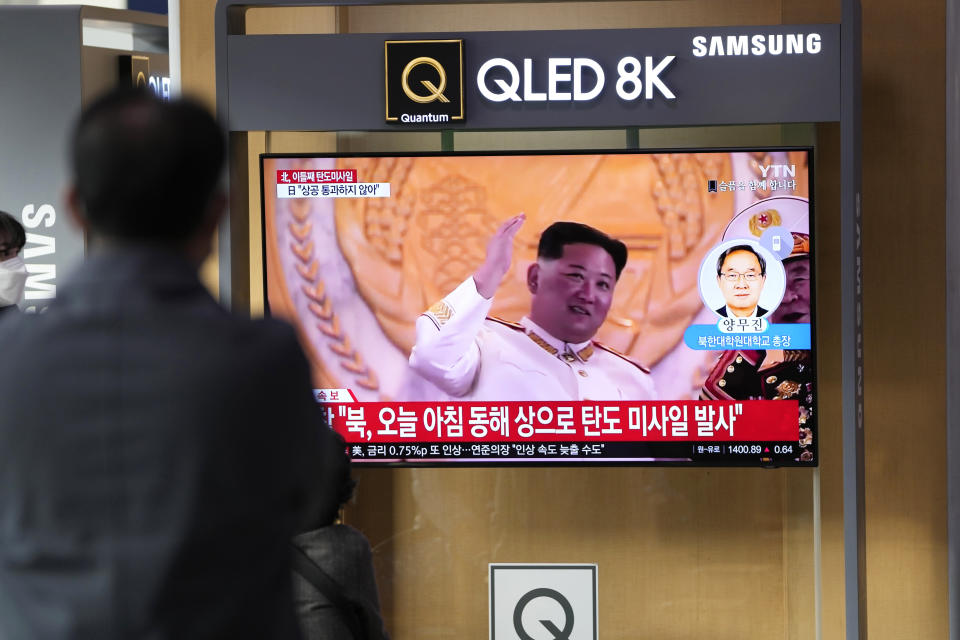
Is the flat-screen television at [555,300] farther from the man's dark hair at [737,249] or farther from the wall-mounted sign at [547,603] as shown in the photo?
the wall-mounted sign at [547,603]

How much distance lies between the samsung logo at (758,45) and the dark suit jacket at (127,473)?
3.17m

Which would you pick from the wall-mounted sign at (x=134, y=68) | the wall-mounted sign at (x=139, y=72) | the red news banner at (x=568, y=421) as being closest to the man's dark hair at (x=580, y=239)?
the red news banner at (x=568, y=421)

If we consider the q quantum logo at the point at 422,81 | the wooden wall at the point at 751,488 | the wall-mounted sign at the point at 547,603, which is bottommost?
the wall-mounted sign at the point at 547,603

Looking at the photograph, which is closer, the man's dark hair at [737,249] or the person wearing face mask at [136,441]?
the person wearing face mask at [136,441]

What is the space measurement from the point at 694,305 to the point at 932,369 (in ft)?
3.41

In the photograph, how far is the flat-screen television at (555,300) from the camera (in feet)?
13.3

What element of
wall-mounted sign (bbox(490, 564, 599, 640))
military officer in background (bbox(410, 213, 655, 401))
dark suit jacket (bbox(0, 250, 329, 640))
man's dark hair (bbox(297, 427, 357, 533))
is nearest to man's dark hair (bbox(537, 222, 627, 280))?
military officer in background (bbox(410, 213, 655, 401))

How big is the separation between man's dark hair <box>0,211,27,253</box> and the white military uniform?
1877mm

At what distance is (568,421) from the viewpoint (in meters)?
4.10

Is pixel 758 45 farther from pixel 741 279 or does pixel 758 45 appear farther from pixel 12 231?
pixel 12 231

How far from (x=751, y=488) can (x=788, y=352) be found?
71 cm

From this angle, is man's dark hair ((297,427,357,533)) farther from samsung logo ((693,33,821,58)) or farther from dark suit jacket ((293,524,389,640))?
samsung logo ((693,33,821,58))

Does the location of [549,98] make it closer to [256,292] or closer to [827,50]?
[827,50]

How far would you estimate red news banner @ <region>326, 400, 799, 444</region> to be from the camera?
4.05 metres
